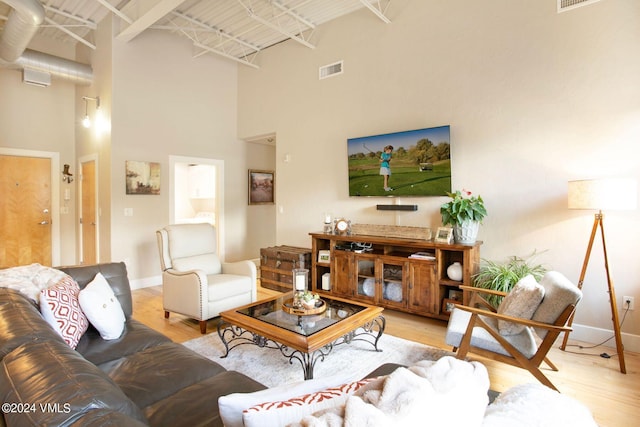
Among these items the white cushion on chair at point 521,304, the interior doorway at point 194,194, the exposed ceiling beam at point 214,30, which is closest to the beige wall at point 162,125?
the exposed ceiling beam at point 214,30

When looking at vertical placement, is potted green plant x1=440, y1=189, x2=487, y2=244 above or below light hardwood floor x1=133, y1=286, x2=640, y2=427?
above

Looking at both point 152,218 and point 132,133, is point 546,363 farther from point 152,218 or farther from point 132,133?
point 132,133

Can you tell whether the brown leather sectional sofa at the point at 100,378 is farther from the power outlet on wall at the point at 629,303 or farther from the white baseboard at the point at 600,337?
the power outlet on wall at the point at 629,303

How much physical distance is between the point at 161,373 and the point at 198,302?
1.68 metres

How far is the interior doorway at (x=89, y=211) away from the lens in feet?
17.9

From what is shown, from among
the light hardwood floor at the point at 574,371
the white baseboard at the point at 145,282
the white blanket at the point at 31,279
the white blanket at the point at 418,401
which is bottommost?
the light hardwood floor at the point at 574,371

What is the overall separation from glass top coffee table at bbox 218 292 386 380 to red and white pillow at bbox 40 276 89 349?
0.96m

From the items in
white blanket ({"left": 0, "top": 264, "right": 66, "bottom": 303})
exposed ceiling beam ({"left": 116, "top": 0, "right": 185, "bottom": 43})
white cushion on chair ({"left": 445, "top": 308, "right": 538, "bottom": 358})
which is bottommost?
white cushion on chair ({"left": 445, "top": 308, "right": 538, "bottom": 358})

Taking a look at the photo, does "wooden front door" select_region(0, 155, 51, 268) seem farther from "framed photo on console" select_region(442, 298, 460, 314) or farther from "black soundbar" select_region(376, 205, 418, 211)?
"framed photo on console" select_region(442, 298, 460, 314)

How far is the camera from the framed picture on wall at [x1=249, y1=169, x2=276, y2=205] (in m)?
6.79

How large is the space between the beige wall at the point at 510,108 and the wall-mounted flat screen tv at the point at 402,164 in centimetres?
14

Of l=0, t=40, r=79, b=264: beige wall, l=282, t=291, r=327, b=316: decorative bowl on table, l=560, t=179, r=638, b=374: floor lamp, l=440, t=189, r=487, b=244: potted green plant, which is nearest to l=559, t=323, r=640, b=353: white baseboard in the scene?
l=560, t=179, r=638, b=374: floor lamp

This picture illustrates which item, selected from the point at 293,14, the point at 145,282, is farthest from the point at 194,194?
the point at 293,14

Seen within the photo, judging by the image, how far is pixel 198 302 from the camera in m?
3.37
